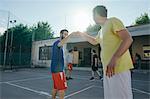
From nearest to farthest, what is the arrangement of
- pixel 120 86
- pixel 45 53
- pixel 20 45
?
pixel 120 86
pixel 45 53
pixel 20 45

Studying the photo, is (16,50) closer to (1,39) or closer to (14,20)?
(1,39)

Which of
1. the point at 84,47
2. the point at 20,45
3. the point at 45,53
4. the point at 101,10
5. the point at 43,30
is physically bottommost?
the point at 101,10

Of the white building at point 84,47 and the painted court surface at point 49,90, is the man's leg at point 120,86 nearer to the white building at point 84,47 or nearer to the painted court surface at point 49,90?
the painted court surface at point 49,90

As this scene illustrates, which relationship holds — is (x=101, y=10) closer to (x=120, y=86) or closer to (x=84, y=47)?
(x=120, y=86)

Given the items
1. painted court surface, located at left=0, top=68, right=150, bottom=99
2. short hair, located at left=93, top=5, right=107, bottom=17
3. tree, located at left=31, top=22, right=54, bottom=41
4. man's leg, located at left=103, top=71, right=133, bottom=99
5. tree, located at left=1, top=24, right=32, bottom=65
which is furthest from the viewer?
tree, located at left=31, top=22, right=54, bottom=41

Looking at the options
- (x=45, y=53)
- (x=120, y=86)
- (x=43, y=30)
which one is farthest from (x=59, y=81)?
(x=43, y=30)

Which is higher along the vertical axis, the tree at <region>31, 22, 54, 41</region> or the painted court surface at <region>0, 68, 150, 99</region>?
the tree at <region>31, 22, 54, 41</region>

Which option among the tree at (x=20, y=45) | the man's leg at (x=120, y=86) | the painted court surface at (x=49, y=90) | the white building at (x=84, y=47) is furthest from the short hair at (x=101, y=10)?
the tree at (x=20, y=45)

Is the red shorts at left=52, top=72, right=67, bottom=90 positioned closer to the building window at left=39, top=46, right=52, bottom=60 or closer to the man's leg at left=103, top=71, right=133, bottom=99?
the man's leg at left=103, top=71, right=133, bottom=99

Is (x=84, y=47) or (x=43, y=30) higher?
(x=43, y=30)

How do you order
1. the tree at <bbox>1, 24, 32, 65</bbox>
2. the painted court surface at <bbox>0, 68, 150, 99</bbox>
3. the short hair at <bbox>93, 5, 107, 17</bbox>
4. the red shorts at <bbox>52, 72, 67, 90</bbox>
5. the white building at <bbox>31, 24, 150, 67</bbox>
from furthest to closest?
the tree at <bbox>1, 24, 32, 65</bbox>
the white building at <bbox>31, 24, 150, 67</bbox>
the painted court surface at <bbox>0, 68, 150, 99</bbox>
the red shorts at <bbox>52, 72, 67, 90</bbox>
the short hair at <bbox>93, 5, 107, 17</bbox>

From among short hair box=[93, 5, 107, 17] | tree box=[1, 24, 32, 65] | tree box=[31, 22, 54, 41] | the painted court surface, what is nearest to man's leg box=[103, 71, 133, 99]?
short hair box=[93, 5, 107, 17]

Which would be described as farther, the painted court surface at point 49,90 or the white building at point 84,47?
the white building at point 84,47

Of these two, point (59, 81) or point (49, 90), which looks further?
point (49, 90)
